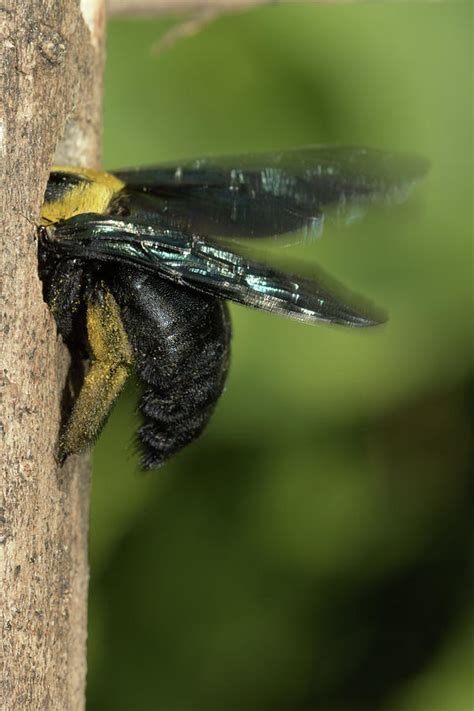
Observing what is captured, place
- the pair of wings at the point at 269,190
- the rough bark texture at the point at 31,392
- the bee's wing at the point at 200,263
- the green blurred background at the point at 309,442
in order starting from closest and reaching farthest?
the rough bark texture at the point at 31,392, the bee's wing at the point at 200,263, the pair of wings at the point at 269,190, the green blurred background at the point at 309,442

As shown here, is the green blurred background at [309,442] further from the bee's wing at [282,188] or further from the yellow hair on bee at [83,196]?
the yellow hair on bee at [83,196]

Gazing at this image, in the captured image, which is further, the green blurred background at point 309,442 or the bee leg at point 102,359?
the green blurred background at point 309,442

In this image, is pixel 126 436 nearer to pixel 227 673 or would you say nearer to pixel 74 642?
pixel 227 673

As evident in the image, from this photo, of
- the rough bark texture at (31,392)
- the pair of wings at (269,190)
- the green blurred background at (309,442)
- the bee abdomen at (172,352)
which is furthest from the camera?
the green blurred background at (309,442)

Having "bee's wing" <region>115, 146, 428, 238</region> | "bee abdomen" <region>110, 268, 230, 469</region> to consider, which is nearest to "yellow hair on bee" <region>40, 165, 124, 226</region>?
"bee abdomen" <region>110, 268, 230, 469</region>

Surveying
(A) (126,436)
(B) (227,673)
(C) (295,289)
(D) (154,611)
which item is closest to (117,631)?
(D) (154,611)

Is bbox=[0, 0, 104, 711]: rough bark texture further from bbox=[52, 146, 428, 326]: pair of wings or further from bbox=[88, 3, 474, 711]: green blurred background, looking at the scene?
bbox=[88, 3, 474, 711]: green blurred background

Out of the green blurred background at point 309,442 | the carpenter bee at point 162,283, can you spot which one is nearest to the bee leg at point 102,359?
the carpenter bee at point 162,283
